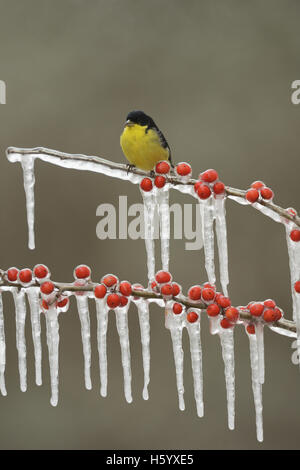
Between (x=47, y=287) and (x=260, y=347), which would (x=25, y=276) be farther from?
(x=260, y=347)

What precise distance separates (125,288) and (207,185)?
0.48ft

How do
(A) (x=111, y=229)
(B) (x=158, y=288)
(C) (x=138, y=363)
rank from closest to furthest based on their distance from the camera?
(B) (x=158, y=288) < (A) (x=111, y=229) < (C) (x=138, y=363)

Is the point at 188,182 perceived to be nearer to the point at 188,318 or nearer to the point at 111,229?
the point at 188,318

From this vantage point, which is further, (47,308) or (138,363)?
(138,363)

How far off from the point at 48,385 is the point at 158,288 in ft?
4.78

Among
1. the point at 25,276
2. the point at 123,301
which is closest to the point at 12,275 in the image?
the point at 25,276

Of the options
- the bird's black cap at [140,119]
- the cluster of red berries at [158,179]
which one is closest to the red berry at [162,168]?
the cluster of red berries at [158,179]

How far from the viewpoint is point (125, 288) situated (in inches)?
24.1

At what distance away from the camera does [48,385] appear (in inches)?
76.9

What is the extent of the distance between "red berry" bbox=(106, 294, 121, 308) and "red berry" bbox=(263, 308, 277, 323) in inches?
6.5

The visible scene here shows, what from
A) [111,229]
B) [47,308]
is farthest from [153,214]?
[111,229]

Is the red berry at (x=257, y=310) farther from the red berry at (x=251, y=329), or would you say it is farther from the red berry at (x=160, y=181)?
the red berry at (x=160, y=181)

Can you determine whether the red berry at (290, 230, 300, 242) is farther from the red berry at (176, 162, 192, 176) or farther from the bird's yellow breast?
the bird's yellow breast

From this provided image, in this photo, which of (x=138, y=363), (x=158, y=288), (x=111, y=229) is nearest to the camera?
(x=158, y=288)
